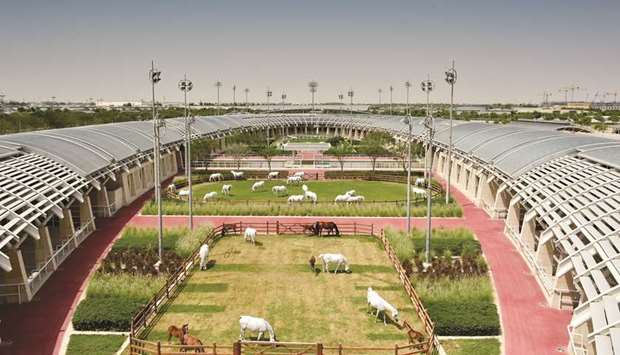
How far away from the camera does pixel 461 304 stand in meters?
24.6

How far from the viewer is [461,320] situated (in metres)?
23.0

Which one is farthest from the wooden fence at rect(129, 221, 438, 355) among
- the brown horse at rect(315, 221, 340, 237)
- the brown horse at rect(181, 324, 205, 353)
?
the brown horse at rect(315, 221, 340, 237)

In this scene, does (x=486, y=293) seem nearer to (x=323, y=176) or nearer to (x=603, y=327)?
(x=603, y=327)

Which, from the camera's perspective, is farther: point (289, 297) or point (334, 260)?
point (334, 260)

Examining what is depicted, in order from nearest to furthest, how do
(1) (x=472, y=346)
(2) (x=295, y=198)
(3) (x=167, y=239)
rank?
(1) (x=472, y=346), (3) (x=167, y=239), (2) (x=295, y=198)

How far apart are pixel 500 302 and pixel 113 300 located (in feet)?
63.9

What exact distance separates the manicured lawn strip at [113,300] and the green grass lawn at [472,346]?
46.2 ft

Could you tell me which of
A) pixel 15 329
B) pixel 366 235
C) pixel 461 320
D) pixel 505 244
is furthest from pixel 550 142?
pixel 15 329

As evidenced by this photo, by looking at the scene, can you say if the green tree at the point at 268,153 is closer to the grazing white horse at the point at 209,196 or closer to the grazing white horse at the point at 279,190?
the grazing white horse at the point at 279,190

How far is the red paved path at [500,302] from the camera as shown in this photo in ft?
72.5

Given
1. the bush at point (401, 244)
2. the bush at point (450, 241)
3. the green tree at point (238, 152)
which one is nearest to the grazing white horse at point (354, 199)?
the bush at point (401, 244)

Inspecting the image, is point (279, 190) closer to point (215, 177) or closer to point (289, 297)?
point (215, 177)

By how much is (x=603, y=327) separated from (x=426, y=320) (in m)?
8.11

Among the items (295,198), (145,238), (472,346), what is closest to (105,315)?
(145,238)
